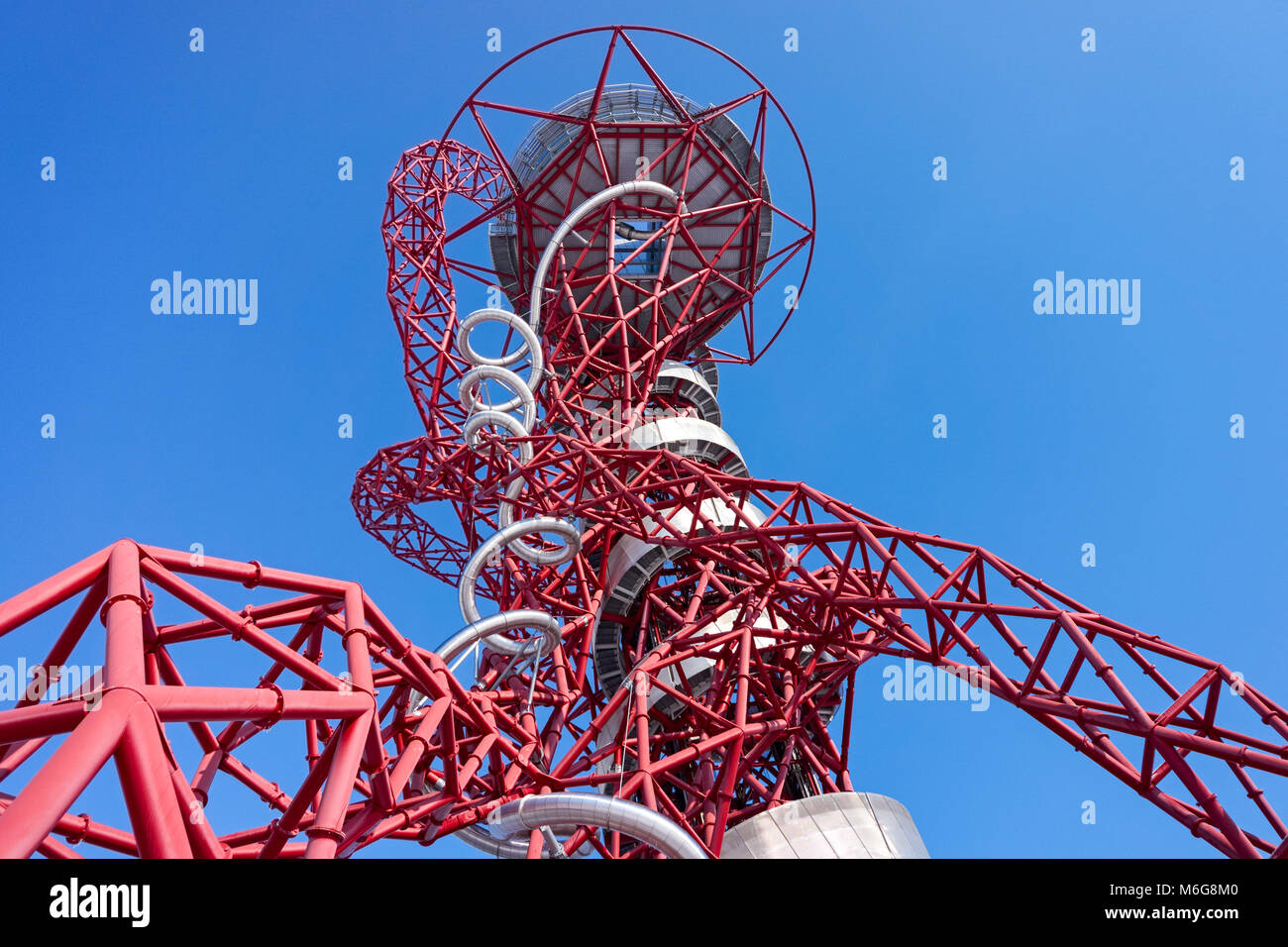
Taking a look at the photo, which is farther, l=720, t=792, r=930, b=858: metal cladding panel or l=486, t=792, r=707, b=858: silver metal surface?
l=720, t=792, r=930, b=858: metal cladding panel

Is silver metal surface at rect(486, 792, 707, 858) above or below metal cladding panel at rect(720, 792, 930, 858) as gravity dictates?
above

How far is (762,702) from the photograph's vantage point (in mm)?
30406

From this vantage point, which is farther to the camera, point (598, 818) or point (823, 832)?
point (823, 832)

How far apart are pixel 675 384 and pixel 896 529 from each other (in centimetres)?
2190

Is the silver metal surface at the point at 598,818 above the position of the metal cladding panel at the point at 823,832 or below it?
above

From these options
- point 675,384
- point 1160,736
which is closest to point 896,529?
point 1160,736

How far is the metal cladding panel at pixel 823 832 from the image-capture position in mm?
22750

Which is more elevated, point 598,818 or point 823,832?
point 598,818

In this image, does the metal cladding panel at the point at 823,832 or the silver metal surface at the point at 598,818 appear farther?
the metal cladding panel at the point at 823,832

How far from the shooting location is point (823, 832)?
23.0m

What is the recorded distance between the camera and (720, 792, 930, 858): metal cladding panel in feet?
74.6
